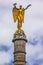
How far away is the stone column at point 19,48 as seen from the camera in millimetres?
28047

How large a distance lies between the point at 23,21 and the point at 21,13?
89cm

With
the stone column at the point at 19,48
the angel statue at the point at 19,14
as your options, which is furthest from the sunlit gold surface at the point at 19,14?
the stone column at the point at 19,48

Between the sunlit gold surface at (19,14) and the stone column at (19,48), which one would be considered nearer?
the stone column at (19,48)

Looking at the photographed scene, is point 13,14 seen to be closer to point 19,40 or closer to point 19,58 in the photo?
point 19,40

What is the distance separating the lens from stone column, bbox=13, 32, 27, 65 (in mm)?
28047

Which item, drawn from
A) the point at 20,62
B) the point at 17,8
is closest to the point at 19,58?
the point at 20,62

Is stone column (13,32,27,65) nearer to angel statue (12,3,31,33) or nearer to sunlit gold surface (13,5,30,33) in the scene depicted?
angel statue (12,3,31,33)

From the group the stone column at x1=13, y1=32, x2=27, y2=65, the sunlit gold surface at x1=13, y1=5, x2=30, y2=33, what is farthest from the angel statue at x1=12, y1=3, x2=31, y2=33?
the stone column at x1=13, y1=32, x2=27, y2=65

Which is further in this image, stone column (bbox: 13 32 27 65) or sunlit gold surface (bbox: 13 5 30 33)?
sunlit gold surface (bbox: 13 5 30 33)

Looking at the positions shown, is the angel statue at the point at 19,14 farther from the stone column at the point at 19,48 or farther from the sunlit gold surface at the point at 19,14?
the stone column at the point at 19,48

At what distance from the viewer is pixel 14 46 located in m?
28.8

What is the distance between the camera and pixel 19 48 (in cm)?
2845

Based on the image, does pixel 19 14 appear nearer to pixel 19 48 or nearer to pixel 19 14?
pixel 19 14

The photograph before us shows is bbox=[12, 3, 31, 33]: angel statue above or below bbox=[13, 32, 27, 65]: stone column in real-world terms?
above
